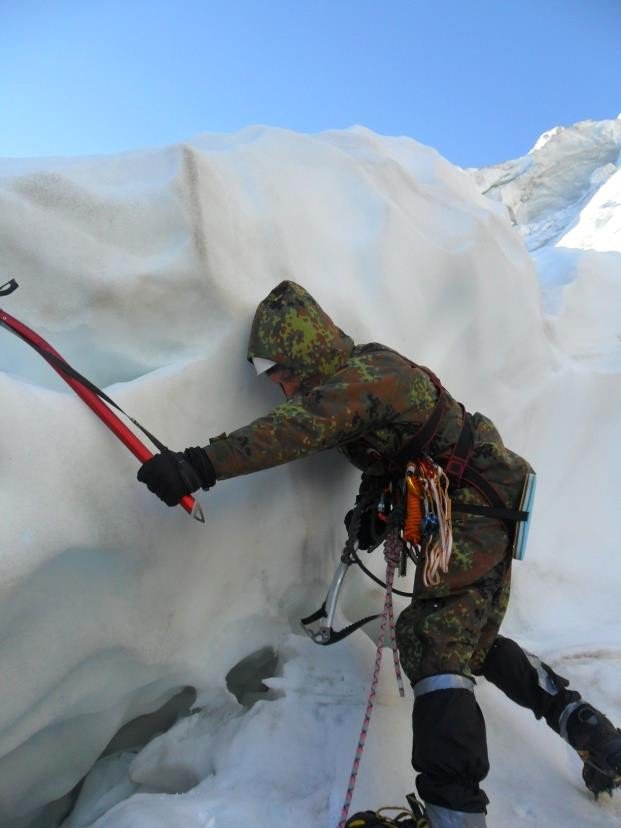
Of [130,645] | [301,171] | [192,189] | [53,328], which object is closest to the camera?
[130,645]

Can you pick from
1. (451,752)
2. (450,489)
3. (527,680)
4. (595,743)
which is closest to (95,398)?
(450,489)

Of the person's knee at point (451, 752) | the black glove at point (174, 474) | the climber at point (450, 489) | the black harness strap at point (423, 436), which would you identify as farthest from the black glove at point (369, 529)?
the black glove at point (174, 474)

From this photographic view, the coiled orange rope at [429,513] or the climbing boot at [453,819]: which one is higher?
the coiled orange rope at [429,513]

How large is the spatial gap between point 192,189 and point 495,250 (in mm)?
1635

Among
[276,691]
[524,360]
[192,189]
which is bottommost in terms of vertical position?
[276,691]

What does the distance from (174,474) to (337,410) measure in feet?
1.35

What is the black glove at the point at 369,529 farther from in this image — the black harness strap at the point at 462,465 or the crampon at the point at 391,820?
the crampon at the point at 391,820

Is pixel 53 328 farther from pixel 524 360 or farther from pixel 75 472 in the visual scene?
pixel 524 360

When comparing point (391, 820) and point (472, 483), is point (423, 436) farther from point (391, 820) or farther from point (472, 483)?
point (391, 820)

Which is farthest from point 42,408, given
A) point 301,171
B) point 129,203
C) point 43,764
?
point 301,171

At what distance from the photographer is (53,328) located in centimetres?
183

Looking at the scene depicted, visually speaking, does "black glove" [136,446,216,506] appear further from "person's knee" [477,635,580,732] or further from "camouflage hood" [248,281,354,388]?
"person's knee" [477,635,580,732]

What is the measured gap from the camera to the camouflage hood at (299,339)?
1.78 m

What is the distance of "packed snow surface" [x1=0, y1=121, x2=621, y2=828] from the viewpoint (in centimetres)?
153
